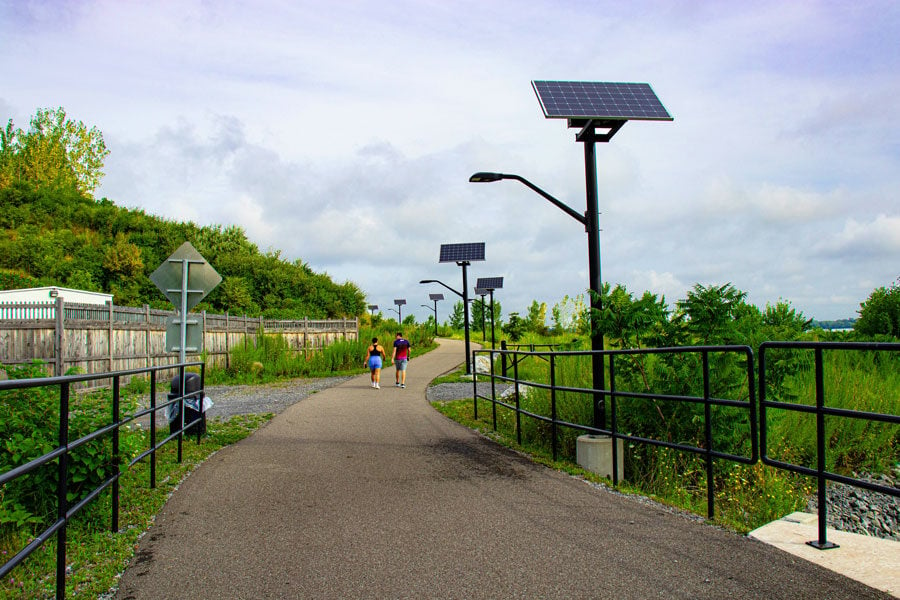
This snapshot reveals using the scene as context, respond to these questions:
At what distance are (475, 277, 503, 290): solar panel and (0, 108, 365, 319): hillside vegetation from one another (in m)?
13.4

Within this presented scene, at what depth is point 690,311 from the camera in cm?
779

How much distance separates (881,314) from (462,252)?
14.5m

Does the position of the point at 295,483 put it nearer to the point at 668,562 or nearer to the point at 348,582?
the point at 348,582

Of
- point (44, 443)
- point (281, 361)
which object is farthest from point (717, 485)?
point (281, 361)

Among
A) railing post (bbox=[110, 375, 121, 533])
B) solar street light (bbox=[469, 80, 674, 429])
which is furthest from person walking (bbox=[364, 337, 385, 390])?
railing post (bbox=[110, 375, 121, 533])

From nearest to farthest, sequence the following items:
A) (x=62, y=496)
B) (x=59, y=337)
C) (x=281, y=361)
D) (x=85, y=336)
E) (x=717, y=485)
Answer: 1. (x=62, y=496)
2. (x=717, y=485)
3. (x=59, y=337)
4. (x=85, y=336)
5. (x=281, y=361)

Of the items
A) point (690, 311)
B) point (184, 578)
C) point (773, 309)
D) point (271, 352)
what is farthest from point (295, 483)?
point (271, 352)

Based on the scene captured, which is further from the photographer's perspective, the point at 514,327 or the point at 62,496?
the point at 514,327

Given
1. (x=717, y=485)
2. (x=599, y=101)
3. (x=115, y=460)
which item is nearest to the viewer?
(x=115, y=460)

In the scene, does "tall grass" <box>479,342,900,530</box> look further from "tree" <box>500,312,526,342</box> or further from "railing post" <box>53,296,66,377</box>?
"tree" <box>500,312,526,342</box>

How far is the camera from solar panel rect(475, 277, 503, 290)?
3883cm

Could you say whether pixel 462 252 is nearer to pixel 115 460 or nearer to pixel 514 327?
pixel 514 327

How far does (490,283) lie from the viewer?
131ft

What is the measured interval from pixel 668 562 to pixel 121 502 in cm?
490
